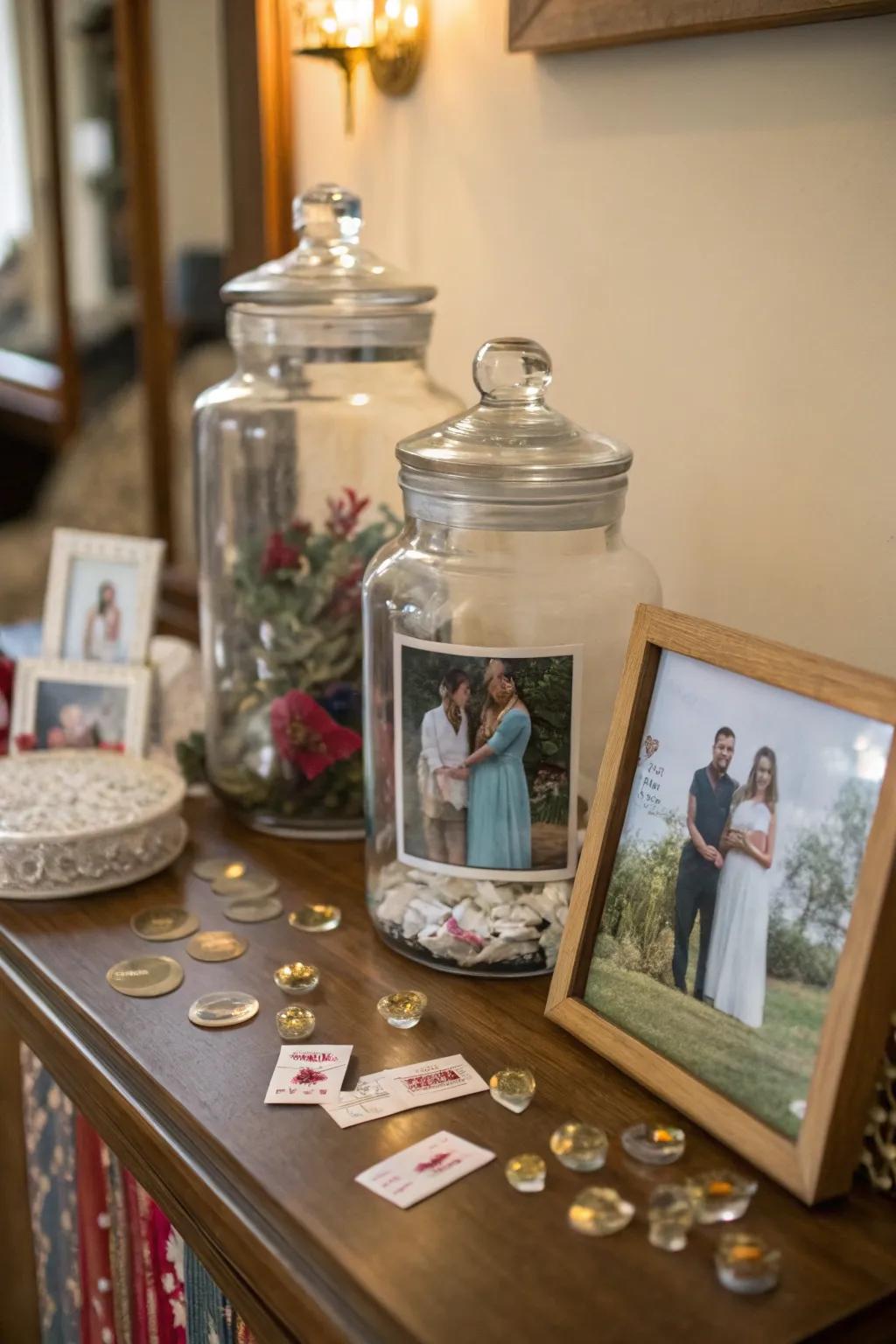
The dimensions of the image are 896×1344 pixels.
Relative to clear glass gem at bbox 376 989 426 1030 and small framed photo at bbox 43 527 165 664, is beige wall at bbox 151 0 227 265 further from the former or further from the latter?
clear glass gem at bbox 376 989 426 1030

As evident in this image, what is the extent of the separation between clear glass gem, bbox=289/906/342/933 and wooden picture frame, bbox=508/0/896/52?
0.64 m

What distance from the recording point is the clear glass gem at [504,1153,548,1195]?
637mm

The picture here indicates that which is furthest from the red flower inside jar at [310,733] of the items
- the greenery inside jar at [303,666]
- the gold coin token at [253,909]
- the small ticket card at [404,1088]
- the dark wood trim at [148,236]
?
the dark wood trim at [148,236]

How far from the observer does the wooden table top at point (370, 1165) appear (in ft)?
1.85

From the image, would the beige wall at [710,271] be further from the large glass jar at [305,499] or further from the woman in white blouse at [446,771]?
the woman in white blouse at [446,771]

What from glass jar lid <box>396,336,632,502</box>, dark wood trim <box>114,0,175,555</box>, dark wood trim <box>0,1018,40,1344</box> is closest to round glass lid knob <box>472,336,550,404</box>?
glass jar lid <box>396,336,632,502</box>

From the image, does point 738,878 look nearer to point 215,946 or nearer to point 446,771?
point 446,771

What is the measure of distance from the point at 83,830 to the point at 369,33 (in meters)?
0.74

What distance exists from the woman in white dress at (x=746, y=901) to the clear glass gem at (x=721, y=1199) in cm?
8

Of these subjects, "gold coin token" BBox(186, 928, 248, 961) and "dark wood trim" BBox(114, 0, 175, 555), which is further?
"dark wood trim" BBox(114, 0, 175, 555)

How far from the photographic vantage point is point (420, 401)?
1.07m

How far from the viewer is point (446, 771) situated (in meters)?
0.82

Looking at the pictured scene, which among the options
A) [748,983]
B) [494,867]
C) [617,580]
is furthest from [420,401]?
[748,983]

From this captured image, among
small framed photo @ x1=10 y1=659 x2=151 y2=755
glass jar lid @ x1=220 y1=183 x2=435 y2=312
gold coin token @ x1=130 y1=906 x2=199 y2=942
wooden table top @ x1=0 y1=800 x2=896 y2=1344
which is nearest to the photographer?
wooden table top @ x1=0 y1=800 x2=896 y2=1344
